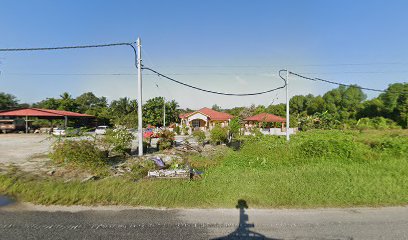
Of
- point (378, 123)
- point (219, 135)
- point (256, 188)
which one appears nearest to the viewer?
point (256, 188)

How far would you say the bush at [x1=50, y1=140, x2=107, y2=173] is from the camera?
27.9 ft

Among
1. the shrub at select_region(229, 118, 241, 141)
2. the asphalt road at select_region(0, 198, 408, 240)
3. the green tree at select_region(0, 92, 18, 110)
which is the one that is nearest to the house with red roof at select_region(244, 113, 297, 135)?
the shrub at select_region(229, 118, 241, 141)

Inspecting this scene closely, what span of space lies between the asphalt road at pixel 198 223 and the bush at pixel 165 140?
28.8ft

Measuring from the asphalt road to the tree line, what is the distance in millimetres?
25318

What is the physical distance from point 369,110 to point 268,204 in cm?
4910

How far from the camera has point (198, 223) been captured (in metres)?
4.39

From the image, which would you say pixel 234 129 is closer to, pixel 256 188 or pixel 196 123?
pixel 256 188

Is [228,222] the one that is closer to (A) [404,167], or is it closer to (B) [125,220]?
(B) [125,220]

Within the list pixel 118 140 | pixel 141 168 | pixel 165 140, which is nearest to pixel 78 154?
pixel 141 168

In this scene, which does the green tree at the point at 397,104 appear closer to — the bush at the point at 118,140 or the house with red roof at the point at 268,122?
the house with red roof at the point at 268,122

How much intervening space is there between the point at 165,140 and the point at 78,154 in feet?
19.6

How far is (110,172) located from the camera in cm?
823

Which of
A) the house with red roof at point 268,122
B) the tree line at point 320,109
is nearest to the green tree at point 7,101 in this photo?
the tree line at point 320,109

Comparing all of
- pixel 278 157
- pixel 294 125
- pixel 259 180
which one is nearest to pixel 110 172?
pixel 259 180
